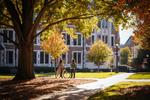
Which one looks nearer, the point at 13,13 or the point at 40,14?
the point at 13,13

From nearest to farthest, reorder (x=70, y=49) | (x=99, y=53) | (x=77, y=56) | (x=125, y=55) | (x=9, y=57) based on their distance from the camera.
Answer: (x=9, y=57)
(x=99, y=53)
(x=70, y=49)
(x=77, y=56)
(x=125, y=55)

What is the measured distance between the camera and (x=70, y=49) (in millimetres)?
67188

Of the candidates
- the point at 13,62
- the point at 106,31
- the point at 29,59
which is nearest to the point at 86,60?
the point at 106,31

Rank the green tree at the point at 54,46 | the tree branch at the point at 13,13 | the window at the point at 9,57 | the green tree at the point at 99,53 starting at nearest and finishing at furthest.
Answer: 1. the tree branch at the point at 13,13
2. the green tree at the point at 54,46
3. the window at the point at 9,57
4. the green tree at the point at 99,53

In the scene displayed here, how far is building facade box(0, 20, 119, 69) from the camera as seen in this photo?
60875mm

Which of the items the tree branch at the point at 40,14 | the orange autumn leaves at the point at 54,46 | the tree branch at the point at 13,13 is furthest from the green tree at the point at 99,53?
the tree branch at the point at 13,13

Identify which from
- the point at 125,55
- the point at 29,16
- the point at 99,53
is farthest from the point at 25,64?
the point at 125,55

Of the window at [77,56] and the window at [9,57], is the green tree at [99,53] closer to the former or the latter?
the window at [77,56]

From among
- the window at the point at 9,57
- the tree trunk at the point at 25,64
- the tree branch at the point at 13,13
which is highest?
the tree branch at the point at 13,13

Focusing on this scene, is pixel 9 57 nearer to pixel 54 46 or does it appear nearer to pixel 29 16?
pixel 54 46

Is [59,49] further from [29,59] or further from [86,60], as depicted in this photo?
[29,59]

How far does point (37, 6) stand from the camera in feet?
106

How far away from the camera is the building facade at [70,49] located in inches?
2397

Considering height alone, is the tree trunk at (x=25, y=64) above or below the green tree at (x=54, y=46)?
below
